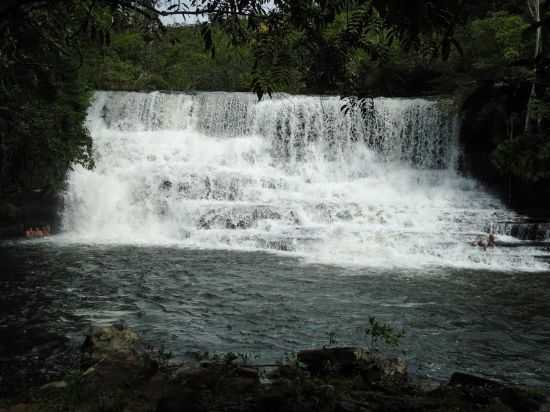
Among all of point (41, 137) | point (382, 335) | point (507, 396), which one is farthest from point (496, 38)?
point (507, 396)

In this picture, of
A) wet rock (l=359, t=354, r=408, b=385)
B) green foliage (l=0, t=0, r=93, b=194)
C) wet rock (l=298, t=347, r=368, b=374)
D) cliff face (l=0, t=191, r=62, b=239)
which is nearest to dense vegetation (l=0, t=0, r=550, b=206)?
green foliage (l=0, t=0, r=93, b=194)

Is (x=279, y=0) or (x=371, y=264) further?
(x=371, y=264)

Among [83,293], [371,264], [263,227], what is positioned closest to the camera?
[83,293]

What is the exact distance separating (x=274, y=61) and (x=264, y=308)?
6857mm

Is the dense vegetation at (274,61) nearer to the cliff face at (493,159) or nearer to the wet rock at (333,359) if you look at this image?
the cliff face at (493,159)

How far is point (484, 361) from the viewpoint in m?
7.14

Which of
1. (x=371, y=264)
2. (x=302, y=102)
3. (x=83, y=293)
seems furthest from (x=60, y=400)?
(x=302, y=102)

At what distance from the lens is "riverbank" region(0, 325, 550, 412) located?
4207mm

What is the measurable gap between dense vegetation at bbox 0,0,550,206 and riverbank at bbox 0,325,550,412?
189 cm

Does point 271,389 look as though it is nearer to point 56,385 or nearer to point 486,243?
point 56,385

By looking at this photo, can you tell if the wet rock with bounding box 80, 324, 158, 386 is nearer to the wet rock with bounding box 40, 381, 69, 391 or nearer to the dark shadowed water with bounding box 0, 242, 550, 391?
the wet rock with bounding box 40, 381, 69, 391

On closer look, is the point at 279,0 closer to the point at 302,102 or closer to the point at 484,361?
the point at 484,361

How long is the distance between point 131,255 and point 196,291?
13.3 ft

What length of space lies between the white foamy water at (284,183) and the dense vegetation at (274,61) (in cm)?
175
